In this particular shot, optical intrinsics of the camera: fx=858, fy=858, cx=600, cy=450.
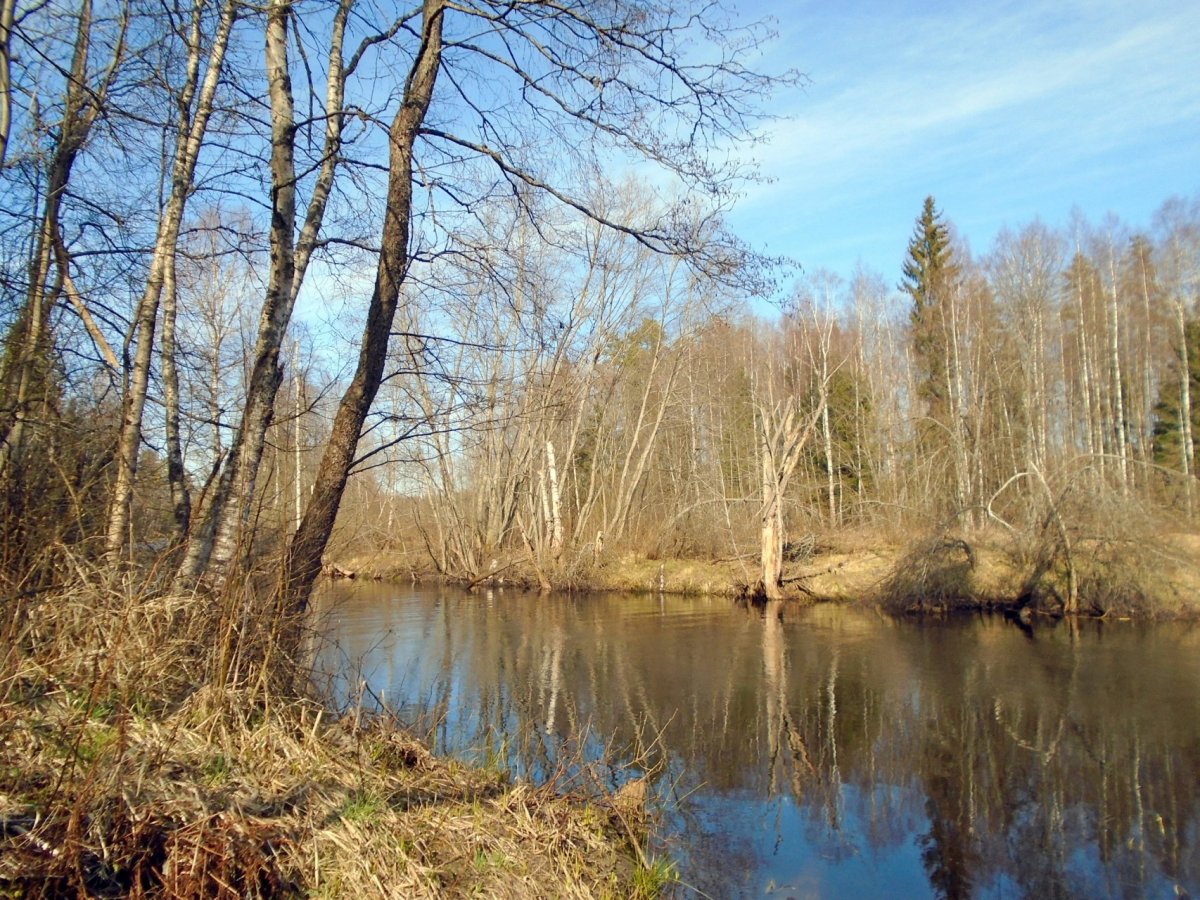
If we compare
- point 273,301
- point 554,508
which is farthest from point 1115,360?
point 273,301

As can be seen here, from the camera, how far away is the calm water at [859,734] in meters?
6.25

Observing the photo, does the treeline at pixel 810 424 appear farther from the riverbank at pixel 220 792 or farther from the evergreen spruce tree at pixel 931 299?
the riverbank at pixel 220 792

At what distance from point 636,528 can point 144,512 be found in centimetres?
2151

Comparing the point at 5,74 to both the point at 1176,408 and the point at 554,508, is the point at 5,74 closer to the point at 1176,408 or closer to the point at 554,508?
the point at 554,508

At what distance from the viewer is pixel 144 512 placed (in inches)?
235

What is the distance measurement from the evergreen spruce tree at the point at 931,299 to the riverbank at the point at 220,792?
85.5 feet

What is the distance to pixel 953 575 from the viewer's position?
19094mm

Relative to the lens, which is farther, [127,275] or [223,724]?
[127,275]

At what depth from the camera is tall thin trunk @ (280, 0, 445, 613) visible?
6.30 meters

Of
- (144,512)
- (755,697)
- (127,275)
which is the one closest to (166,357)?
(127,275)

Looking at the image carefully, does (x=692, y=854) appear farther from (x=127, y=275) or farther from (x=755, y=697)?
(x=127, y=275)

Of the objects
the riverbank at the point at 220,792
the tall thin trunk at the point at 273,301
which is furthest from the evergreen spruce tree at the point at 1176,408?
the riverbank at the point at 220,792

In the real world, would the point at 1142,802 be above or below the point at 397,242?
below

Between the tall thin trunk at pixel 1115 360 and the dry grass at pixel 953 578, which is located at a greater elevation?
the tall thin trunk at pixel 1115 360
